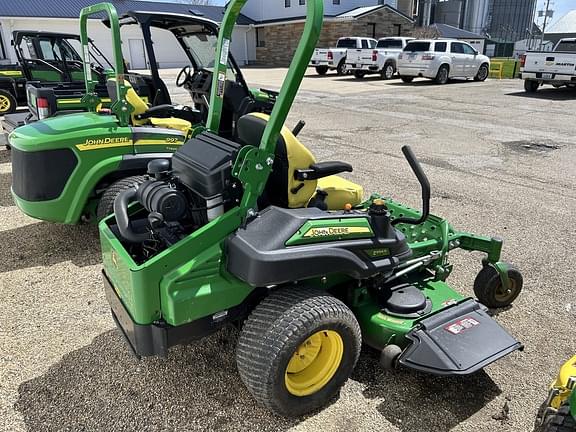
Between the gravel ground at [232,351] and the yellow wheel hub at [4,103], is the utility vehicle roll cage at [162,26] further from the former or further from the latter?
the yellow wheel hub at [4,103]

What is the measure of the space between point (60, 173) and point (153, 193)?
188 centimetres

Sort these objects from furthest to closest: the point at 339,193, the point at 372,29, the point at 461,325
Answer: the point at 372,29, the point at 339,193, the point at 461,325

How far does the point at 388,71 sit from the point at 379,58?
3.13 ft

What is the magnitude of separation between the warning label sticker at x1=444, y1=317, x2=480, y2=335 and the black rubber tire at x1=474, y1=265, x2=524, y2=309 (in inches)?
32.9

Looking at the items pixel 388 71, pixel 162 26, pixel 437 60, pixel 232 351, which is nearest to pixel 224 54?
pixel 232 351

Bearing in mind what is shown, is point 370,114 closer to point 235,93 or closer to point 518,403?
point 235,93

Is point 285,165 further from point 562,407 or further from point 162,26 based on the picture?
point 162,26

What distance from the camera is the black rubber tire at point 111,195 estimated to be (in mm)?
4238

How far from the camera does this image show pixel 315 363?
104 inches

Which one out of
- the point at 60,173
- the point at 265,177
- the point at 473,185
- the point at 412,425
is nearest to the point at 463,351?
the point at 412,425

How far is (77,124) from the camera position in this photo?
171 inches

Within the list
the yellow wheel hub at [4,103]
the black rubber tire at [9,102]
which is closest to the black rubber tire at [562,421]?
the black rubber tire at [9,102]

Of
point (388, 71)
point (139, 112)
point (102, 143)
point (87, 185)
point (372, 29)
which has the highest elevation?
point (372, 29)

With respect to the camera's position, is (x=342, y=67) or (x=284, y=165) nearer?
(x=284, y=165)
